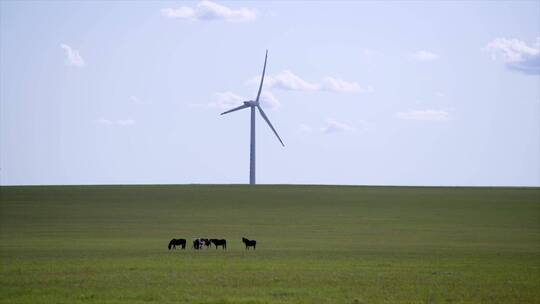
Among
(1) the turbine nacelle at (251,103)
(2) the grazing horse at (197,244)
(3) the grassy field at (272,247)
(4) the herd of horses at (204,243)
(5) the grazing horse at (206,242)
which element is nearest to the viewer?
(3) the grassy field at (272,247)

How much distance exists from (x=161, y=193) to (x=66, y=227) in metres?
32.7

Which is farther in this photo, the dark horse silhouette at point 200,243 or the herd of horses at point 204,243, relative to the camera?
the dark horse silhouette at point 200,243

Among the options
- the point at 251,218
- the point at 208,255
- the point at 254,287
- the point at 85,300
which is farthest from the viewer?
the point at 251,218

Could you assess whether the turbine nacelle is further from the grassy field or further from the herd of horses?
the herd of horses

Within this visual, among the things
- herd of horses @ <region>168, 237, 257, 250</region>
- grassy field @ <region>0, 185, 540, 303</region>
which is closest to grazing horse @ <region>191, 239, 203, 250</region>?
herd of horses @ <region>168, 237, 257, 250</region>

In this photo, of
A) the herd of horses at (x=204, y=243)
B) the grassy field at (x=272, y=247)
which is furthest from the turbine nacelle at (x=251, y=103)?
the herd of horses at (x=204, y=243)

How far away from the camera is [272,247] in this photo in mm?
40188

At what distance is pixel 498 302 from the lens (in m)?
20.2

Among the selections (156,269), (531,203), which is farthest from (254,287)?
(531,203)

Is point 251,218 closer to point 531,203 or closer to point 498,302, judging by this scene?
point 531,203

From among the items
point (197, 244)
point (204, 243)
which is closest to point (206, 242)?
point (204, 243)

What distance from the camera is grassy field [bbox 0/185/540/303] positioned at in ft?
71.4

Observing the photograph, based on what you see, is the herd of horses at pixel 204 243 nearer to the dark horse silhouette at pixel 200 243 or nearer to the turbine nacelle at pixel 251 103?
the dark horse silhouette at pixel 200 243

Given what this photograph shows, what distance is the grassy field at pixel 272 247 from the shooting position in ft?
71.4
